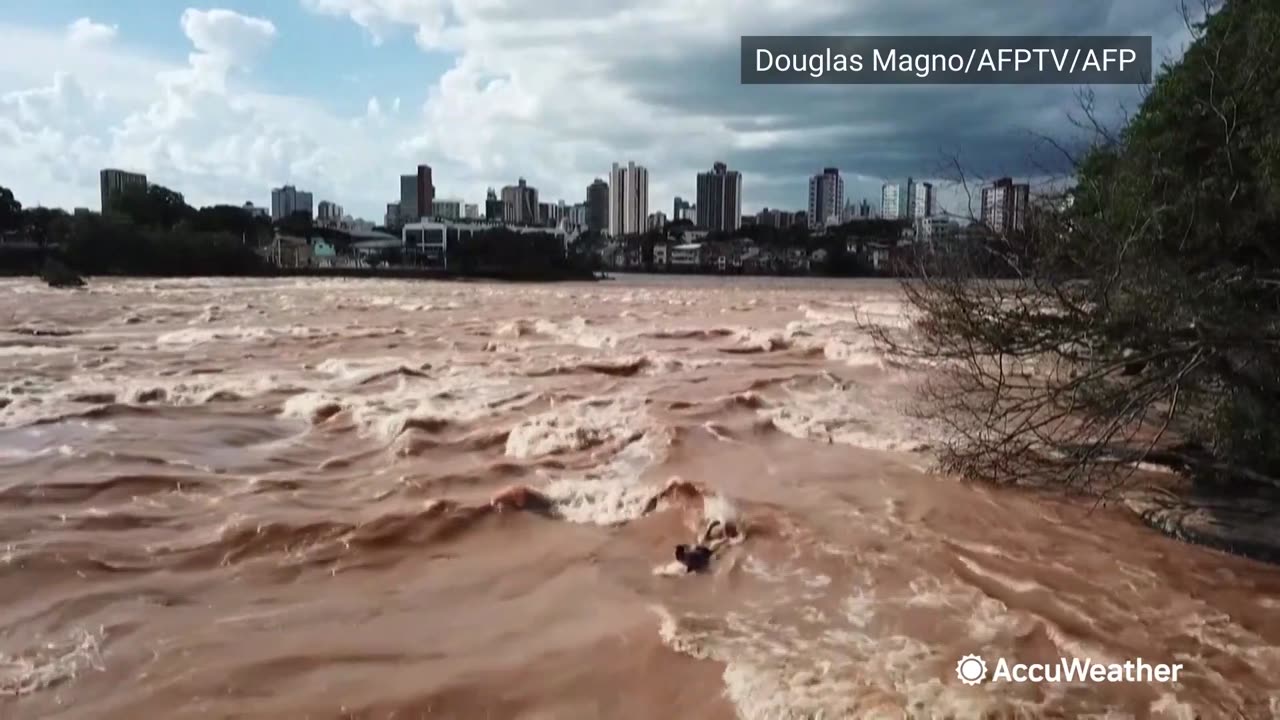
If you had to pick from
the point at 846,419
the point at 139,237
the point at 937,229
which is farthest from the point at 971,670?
the point at 139,237

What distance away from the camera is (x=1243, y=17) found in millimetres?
8773

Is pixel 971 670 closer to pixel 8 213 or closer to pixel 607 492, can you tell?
pixel 607 492

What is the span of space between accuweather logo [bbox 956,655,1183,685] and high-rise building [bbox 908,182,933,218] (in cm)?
433

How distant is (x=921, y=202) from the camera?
8461mm

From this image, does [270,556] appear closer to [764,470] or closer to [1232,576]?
[764,470]

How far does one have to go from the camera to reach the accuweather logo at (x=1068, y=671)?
478 cm

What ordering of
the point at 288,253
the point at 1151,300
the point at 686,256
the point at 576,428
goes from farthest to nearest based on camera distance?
the point at 686,256
the point at 288,253
the point at 576,428
the point at 1151,300

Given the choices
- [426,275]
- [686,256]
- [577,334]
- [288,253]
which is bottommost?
[577,334]

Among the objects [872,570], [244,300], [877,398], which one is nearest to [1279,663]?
[872,570]

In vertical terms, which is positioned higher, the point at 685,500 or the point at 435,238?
the point at 435,238

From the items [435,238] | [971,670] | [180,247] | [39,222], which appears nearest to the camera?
[971,670]

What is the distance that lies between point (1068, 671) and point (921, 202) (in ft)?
15.6

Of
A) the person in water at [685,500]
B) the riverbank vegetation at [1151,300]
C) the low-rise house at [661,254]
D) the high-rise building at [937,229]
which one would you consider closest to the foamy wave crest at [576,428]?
the person in water at [685,500]

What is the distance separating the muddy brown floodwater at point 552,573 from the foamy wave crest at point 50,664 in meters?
0.02
